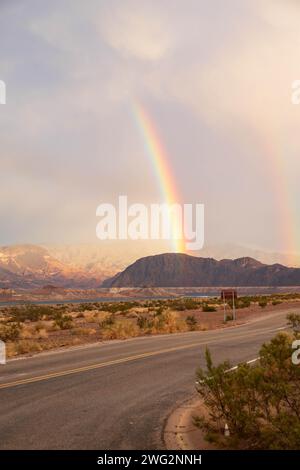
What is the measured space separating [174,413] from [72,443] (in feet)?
9.24

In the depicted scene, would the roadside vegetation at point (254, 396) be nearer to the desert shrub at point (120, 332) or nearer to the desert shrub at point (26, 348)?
the desert shrub at point (26, 348)

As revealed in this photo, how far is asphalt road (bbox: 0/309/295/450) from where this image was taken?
788cm

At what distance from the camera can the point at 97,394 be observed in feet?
37.5

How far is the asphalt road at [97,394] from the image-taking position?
788 cm

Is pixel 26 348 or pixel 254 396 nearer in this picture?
pixel 254 396
